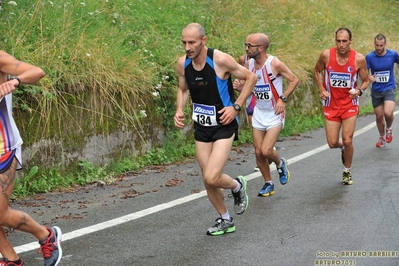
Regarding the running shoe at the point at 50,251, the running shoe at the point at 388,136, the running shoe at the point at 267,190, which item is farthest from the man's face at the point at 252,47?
the running shoe at the point at 388,136

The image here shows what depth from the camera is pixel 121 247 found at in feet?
21.8

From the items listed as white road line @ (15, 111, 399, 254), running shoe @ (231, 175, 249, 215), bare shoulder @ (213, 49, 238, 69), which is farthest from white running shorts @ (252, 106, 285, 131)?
bare shoulder @ (213, 49, 238, 69)

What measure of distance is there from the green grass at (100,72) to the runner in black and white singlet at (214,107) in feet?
8.28

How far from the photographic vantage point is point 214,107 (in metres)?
7.38

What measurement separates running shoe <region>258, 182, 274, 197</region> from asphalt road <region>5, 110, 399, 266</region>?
0.29 feet

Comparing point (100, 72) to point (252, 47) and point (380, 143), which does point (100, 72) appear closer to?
point (252, 47)

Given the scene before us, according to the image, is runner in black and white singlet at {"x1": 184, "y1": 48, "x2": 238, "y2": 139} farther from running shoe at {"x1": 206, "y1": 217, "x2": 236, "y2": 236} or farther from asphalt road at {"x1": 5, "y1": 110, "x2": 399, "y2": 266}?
asphalt road at {"x1": 5, "y1": 110, "x2": 399, "y2": 266}

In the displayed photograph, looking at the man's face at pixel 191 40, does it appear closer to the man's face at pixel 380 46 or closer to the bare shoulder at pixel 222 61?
the bare shoulder at pixel 222 61

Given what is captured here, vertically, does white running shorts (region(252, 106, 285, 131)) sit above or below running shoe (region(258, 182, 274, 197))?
above

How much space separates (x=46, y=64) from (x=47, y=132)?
1135mm

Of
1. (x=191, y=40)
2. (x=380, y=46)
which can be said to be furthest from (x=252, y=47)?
(x=380, y=46)

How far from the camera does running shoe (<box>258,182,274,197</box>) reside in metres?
9.23

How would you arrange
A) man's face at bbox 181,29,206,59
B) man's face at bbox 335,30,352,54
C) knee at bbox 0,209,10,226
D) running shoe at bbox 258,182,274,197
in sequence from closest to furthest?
knee at bbox 0,209,10,226 → man's face at bbox 181,29,206,59 → running shoe at bbox 258,182,274,197 → man's face at bbox 335,30,352,54

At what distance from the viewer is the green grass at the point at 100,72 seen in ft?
31.1
